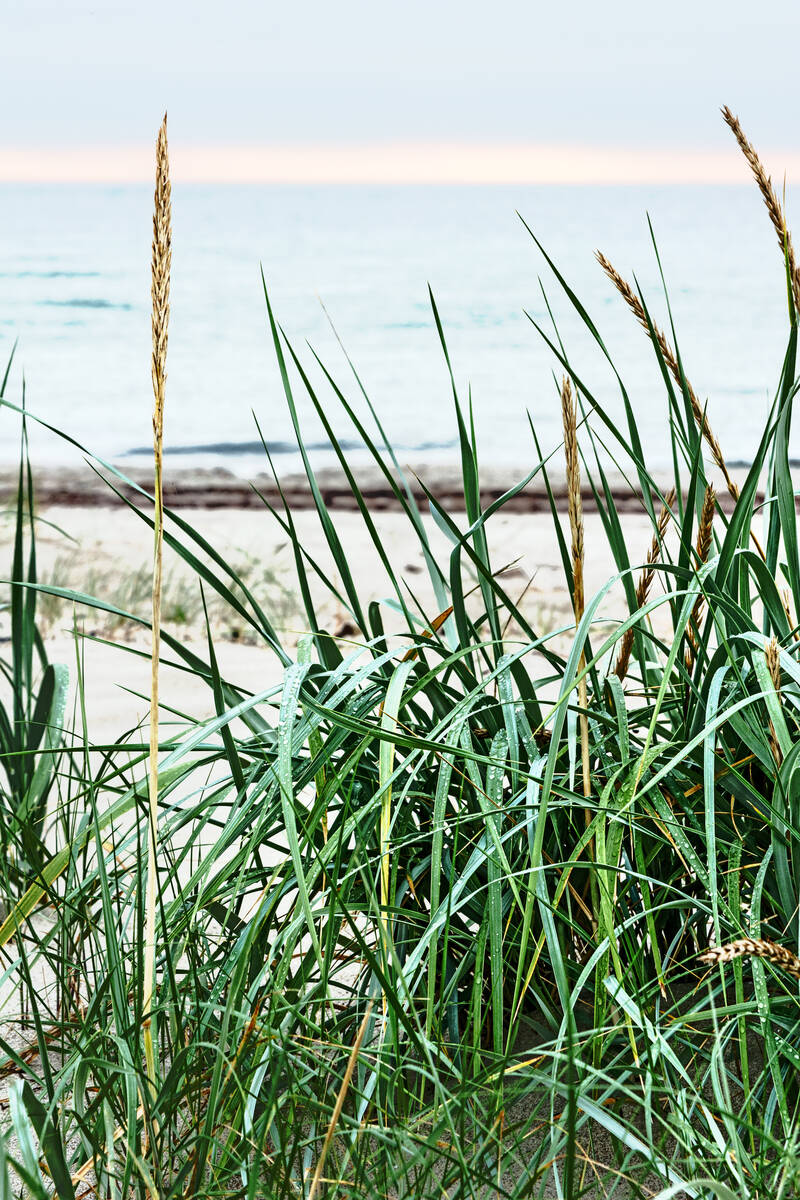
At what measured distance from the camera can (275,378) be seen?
1905cm

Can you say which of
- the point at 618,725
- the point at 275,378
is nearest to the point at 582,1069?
the point at 618,725

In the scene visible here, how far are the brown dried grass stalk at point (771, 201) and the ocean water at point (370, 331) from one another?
1.37 metres

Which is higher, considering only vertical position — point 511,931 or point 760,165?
point 760,165

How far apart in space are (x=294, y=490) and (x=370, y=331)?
15064mm

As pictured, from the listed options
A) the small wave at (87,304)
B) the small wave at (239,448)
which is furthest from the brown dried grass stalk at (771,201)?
the small wave at (87,304)

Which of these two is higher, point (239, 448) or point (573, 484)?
point (239, 448)

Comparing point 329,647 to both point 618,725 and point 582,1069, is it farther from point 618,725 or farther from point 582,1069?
point 582,1069

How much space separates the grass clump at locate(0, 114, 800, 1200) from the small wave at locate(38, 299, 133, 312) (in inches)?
1036

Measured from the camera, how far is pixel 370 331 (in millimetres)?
24094

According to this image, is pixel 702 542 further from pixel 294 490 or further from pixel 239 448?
pixel 239 448

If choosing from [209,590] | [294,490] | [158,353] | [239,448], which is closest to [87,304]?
[239,448]

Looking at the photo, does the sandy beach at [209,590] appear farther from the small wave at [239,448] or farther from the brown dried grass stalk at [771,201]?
the small wave at [239,448]

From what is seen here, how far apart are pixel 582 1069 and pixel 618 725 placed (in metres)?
0.37

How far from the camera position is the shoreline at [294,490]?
28.6ft
